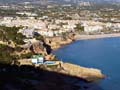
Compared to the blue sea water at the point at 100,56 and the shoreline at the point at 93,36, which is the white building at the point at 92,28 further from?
the blue sea water at the point at 100,56

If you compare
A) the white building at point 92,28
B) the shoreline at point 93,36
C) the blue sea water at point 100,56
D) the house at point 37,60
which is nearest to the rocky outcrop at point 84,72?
the blue sea water at point 100,56

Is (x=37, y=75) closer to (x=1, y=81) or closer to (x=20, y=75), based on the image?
(x=20, y=75)

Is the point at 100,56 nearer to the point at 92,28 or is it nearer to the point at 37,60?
the point at 37,60

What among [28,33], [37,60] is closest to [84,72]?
[37,60]

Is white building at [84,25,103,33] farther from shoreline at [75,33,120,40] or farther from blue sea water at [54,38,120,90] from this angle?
blue sea water at [54,38,120,90]

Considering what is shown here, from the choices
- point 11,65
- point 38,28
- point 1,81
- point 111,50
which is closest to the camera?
point 1,81

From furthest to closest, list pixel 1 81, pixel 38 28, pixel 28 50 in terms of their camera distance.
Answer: pixel 38 28 → pixel 28 50 → pixel 1 81

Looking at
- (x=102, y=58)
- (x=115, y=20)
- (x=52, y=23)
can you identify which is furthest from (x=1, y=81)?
(x=115, y=20)
